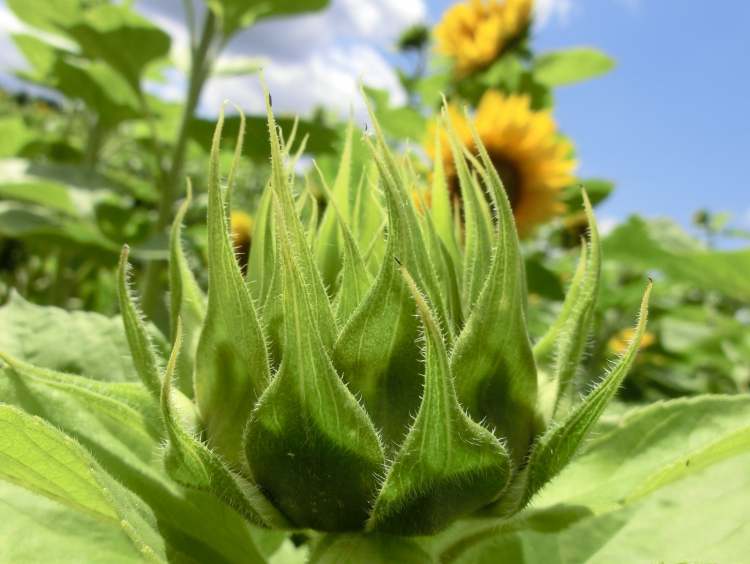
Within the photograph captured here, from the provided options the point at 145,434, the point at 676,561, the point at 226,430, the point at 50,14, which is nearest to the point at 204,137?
the point at 50,14

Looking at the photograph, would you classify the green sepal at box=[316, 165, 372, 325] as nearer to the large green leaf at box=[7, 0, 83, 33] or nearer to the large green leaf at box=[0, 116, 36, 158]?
the large green leaf at box=[7, 0, 83, 33]

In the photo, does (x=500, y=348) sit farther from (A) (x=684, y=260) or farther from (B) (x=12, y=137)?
(B) (x=12, y=137)

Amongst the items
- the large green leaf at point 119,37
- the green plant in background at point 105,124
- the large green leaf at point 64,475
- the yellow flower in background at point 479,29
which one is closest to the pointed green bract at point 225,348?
the large green leaf at point 64,475

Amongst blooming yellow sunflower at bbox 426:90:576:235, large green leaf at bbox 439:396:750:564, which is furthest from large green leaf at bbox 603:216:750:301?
large green leaf at bbox 439:396:750:564

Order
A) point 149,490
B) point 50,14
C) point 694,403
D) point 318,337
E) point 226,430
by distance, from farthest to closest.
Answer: point 50,14, point 694,403, point 149,490, point 226,430, point 318,337

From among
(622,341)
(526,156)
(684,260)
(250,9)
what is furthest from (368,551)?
(622,341)

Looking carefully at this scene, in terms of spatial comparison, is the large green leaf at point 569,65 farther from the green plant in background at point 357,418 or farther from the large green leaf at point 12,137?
the green plant in background at point 357,418

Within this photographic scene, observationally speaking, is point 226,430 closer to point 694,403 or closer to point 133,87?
point 694,403
